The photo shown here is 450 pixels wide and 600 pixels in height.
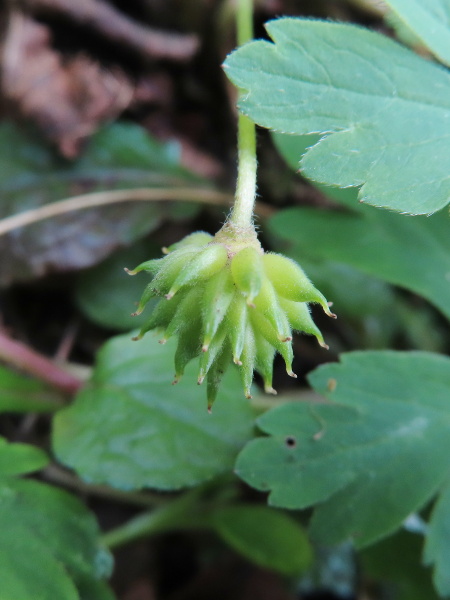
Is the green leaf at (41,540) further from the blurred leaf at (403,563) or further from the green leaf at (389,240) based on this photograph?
the green leaf at (389,240)

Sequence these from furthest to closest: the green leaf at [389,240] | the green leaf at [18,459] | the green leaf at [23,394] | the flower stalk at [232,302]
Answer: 1. the green leaf at [389,240]
2. the green leaf at [23,394]
3. the green leaf at [18,459]
4. the flower stalk at [232,302]

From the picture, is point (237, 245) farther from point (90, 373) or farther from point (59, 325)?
point (59, 325)

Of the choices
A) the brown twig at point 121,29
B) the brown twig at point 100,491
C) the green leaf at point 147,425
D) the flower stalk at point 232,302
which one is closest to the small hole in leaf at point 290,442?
the green leaf at point 147,425

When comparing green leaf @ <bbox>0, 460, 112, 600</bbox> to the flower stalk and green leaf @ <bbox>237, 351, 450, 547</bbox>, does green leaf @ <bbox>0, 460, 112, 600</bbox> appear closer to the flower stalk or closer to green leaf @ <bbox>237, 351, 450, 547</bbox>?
green leaf @ <bbox>237, 351, 450, 547</bbox>

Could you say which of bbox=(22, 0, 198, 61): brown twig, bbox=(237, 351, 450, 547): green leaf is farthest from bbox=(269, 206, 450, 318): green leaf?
bbox=(22, 0, 198, 61): brown twig

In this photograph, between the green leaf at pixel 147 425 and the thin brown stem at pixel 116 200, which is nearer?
the green leaf at pixel 147 425

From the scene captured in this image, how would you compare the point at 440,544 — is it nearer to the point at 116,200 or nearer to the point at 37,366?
the point at 37,366

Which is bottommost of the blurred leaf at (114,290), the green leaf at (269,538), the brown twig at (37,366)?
the green leaf at (269,538)

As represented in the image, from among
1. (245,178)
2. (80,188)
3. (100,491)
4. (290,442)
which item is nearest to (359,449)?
(290,442)

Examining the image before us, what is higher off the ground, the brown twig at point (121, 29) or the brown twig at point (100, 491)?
the brown twig at point (121, 29)
